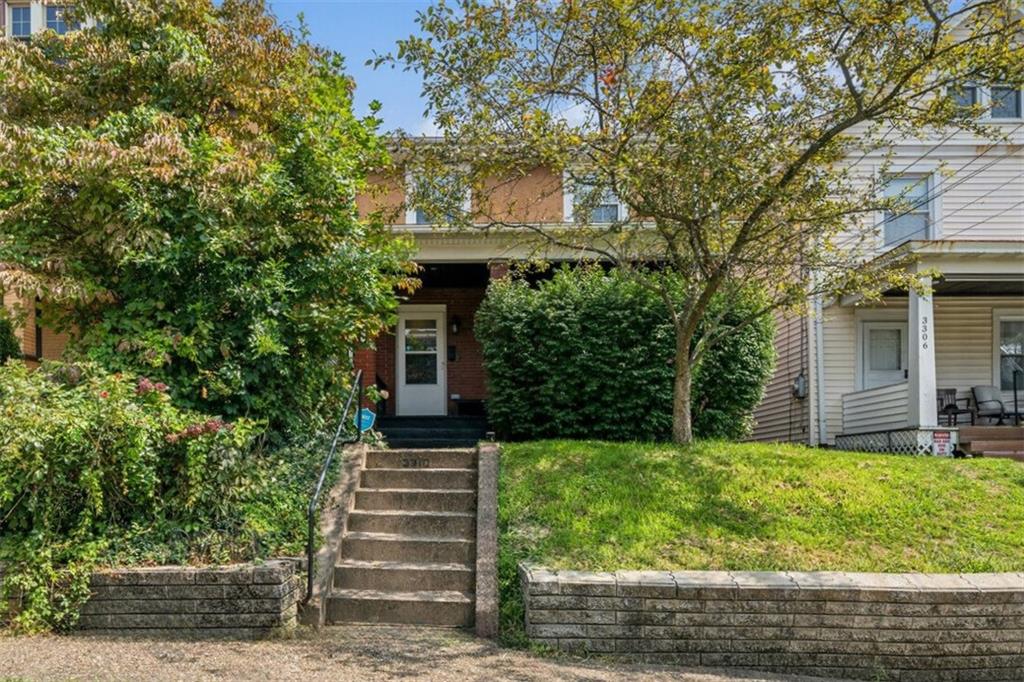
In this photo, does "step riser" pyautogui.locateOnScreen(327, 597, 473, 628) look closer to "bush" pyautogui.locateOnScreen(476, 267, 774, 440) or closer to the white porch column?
"bush" pyautogui.locateOnScreen(476, 267, 774, 440)

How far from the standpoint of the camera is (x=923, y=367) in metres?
10.3

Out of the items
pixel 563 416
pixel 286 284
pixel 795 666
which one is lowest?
pixel 795 666

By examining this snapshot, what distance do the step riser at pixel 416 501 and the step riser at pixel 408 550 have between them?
1.88 ft

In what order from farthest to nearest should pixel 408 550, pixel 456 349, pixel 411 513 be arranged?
pixel 456 349 → pixel 411 513 → pixel 408 550

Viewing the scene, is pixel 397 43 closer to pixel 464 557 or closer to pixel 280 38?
pixel 280 38

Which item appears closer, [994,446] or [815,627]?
[815,627]

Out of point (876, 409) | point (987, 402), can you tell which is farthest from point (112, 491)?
point (987, 402)

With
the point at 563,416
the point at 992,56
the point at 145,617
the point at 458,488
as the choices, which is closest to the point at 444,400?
the point at 563,416

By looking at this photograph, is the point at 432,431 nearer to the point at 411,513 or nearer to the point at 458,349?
the point at 458,349

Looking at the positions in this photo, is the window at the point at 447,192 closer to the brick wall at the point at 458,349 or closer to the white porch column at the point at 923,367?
the brick wall at the point at 458,349

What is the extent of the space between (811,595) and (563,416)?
175 inches

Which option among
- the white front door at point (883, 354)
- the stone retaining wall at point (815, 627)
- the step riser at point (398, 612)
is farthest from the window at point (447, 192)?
the white front door at point (883, 354)

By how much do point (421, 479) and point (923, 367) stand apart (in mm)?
7558

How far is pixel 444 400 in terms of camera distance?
1366 cm
